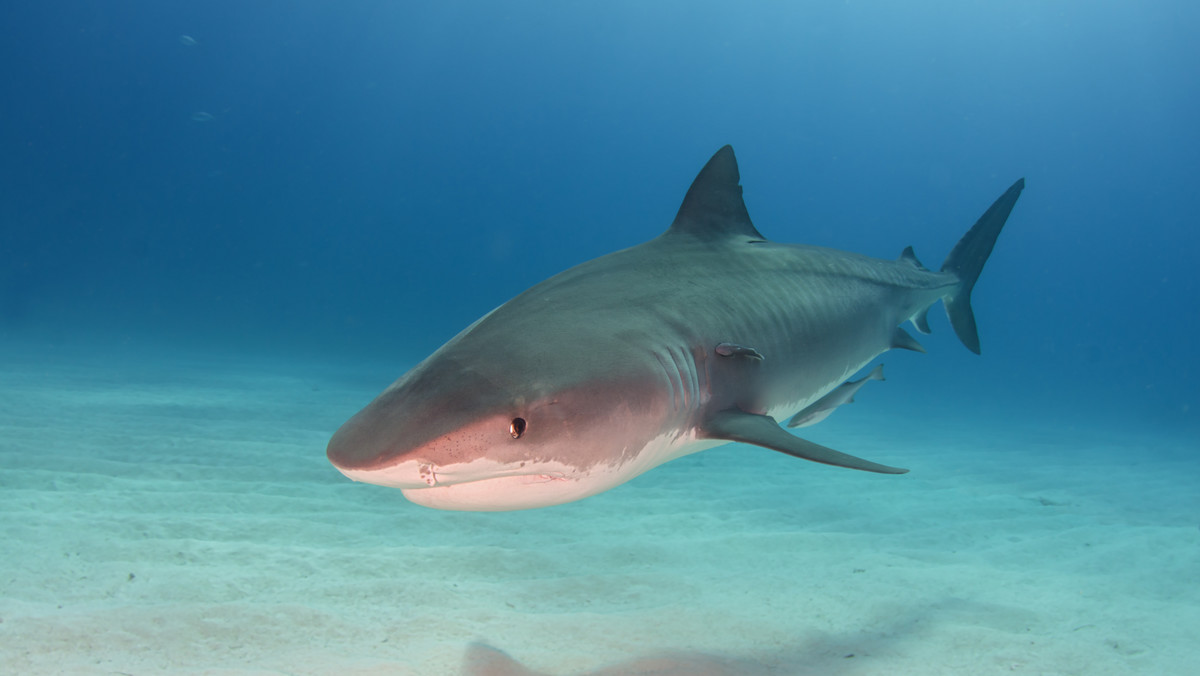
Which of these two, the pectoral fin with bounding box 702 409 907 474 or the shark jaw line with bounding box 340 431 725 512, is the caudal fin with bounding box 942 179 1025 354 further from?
the shark jaw line with bounding box 340 431 725 512

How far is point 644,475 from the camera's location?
21.0 feet

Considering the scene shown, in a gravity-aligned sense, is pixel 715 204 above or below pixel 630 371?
above

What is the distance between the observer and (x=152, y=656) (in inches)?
84.7

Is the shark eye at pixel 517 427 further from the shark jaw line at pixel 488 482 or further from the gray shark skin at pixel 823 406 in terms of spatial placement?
the gray shark skin at pixel 823 406

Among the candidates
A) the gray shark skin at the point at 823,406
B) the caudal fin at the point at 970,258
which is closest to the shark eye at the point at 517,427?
the gray shark skin at the point at 823,406

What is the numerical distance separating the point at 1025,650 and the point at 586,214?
120036 mm

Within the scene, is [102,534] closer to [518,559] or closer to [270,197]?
[518,559]

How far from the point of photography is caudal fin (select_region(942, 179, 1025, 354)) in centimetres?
505

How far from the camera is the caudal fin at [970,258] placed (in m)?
5.05

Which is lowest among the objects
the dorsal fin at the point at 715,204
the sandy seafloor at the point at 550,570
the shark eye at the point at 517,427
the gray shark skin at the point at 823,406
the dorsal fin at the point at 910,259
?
the sandy seafloor at the point at 550,570

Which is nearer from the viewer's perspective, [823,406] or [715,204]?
[715,204]

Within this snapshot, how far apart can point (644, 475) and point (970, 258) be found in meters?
3.77

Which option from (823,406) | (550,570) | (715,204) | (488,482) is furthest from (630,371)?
(823,406)

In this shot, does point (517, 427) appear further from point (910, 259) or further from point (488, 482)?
point (910, 259)
